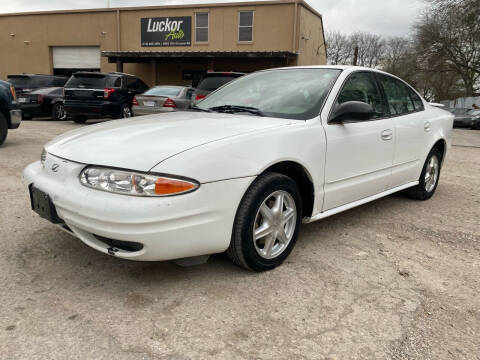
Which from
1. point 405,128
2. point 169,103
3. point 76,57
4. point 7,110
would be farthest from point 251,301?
point 76,57

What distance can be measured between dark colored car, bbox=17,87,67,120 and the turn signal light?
40.1ft

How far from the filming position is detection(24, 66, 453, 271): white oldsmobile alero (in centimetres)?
226

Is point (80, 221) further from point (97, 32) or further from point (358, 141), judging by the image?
point (97, 32)

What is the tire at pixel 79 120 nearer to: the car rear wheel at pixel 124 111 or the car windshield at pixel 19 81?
the car rear wheel at pixel 124 111

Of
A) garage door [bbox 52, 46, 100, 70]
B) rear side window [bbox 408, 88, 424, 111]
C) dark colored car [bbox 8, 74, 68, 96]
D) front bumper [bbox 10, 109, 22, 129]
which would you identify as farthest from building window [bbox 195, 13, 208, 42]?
rear side window [bbox 408, 88, 424, 111]

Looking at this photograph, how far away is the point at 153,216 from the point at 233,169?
55 centimetres

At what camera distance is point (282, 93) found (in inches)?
134

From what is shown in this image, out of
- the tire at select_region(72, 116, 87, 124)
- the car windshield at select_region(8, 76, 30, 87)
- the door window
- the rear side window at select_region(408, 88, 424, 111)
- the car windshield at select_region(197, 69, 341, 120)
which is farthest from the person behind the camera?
the car windshield at select_region(8, 76, 30, 87)

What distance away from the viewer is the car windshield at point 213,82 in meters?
9.96

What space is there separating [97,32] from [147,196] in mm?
24150

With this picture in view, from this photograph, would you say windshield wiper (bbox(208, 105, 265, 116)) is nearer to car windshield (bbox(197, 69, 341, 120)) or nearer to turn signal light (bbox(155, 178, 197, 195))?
car windshield (bbox(197, 69, 341, 120))

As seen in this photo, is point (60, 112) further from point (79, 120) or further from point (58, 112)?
point (79, 120)

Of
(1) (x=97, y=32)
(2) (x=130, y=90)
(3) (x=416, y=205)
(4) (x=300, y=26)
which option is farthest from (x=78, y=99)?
(1) (x=97, y=32)

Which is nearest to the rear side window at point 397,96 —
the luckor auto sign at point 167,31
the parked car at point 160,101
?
the parked car at point 160,101
